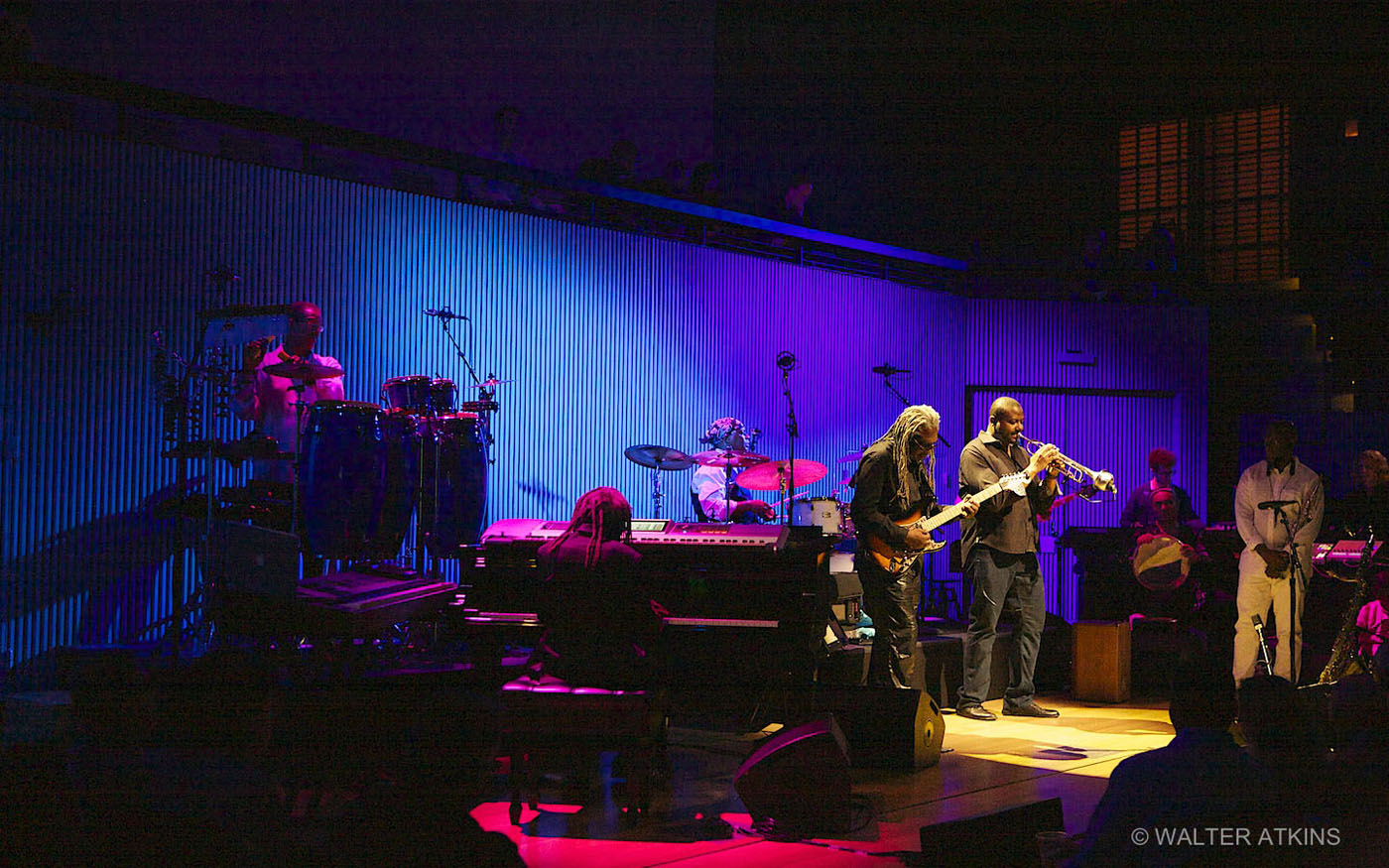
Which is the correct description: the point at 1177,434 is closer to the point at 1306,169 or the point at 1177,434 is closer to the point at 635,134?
the point at 1306,169

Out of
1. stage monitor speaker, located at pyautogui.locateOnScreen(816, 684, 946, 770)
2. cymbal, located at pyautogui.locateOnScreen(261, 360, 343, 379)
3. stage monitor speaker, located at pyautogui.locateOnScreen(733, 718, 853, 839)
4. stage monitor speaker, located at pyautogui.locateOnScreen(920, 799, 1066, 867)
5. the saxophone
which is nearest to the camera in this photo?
stage monitor speaker, located at pyautogui.locateOnScreen(920, 799, 1066, 867)

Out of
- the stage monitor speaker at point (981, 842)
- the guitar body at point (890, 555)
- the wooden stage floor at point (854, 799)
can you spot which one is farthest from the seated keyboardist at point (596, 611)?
the guitar body at point (890, 555)

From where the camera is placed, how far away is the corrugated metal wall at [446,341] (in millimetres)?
7305

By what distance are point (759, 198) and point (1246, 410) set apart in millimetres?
6028

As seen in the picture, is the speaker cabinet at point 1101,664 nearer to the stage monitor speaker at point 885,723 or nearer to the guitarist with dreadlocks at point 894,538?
the guitarist with dreadlocks at point 894,538

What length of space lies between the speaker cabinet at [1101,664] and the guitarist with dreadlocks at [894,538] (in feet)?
7.16

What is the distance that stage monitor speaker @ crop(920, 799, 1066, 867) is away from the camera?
11.7 feet

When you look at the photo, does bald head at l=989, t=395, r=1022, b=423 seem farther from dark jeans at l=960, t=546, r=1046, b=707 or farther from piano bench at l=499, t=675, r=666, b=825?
piano bench at l=499, t=675, r=666, b=825

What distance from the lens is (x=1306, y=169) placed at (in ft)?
50.0

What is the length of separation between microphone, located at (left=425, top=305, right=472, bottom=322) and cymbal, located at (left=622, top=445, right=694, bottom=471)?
5.42 feet

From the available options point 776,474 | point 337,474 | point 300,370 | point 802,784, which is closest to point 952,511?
point 776,474

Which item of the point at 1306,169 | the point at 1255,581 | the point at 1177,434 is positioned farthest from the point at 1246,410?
the point at 1255,581

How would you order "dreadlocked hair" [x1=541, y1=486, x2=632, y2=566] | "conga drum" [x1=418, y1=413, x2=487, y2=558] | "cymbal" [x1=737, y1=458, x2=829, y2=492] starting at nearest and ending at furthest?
1. "dreadlocked hair" [x1=541, y1=486, x2=632, y2=566]
2. "conga drum" [x1=418, y1=413, x2=487, y2=558]
3. "cymbal" [x1=737, y1=458, x2=829, y2=492]

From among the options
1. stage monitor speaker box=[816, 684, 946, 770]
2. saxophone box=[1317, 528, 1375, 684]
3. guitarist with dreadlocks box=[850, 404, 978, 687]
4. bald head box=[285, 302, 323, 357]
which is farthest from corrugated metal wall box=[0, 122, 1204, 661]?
saxophone box=[1317, 528, 1375, 684]
